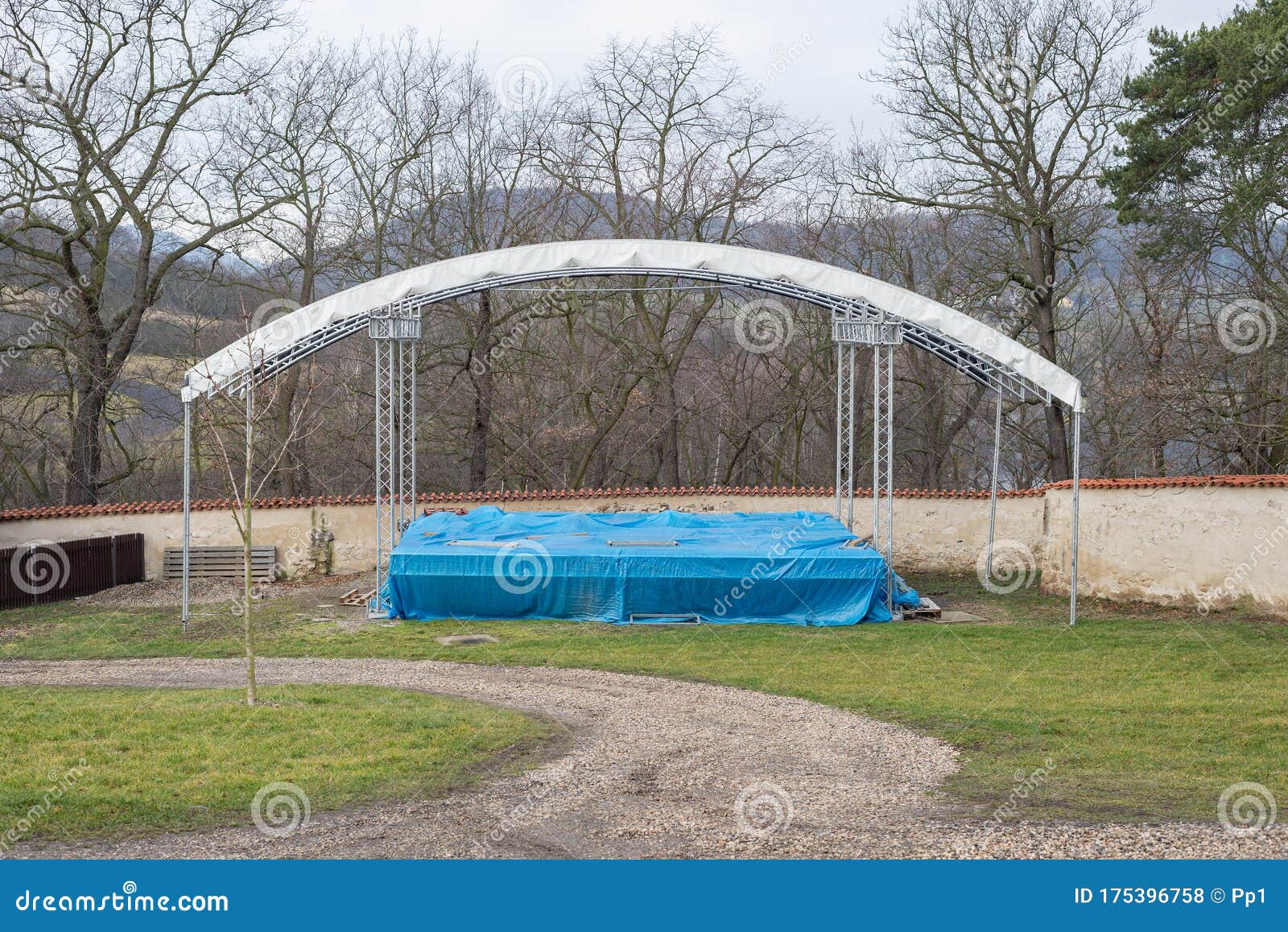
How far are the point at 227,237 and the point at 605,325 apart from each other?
1015cm

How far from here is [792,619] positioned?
1600 centimetres

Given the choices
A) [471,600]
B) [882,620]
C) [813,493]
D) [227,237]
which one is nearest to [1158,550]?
[882,620]

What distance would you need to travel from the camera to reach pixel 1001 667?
488 inches

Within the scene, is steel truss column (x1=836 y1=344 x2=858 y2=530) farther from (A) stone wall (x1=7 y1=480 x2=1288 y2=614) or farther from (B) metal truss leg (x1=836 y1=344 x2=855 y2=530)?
(A) stone wall (x1=7 y1=480 x2=1288 y2=614)

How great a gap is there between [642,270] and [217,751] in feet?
36.5

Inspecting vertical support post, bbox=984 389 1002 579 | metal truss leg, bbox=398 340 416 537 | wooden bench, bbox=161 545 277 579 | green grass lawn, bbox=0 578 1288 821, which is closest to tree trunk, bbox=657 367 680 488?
metal truss leg, bbox=398 340 416 537

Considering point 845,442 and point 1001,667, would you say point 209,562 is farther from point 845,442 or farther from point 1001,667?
point 845,442

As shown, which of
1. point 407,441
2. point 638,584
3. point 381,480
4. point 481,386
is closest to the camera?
point 638,584

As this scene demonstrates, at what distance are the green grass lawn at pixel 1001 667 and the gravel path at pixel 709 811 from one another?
1.57 ft

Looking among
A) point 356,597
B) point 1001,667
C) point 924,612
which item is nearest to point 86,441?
point 356,597

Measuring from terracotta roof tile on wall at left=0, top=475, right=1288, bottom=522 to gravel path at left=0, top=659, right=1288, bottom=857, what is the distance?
28.3 ft

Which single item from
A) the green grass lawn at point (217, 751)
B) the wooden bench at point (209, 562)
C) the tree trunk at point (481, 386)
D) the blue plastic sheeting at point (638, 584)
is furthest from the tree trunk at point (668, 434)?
the green grass lawn at point (217, 751)

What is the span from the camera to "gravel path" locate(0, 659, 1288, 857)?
6.27m

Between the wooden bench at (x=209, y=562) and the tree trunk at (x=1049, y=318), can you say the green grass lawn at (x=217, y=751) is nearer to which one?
the wooden bench at (x=209, y=562)
